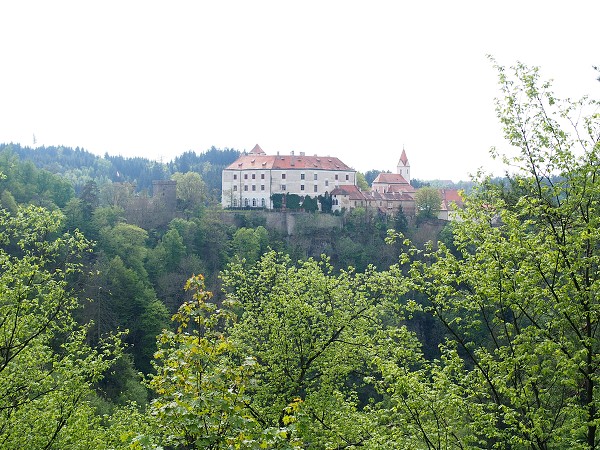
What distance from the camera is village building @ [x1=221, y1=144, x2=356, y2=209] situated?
8000cm

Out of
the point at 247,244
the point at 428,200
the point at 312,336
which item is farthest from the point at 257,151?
the point at 312,336

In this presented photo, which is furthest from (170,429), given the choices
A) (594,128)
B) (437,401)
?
(594,128)

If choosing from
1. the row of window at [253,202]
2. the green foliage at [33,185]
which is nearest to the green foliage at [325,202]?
the row of window at [253,202]

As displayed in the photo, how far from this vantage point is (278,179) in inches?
3162

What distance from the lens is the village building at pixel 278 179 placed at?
262 feet

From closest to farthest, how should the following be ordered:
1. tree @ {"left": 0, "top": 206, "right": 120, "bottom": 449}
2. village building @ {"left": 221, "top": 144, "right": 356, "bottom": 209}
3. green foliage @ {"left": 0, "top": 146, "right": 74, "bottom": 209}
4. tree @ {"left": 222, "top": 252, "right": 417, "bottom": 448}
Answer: tree @ {"left": 0, "top": 206, "right": 120, "bottom": 449} → tree @ {"left": 222, "top": 252, "right": 417, "bottom": 448} → green foliage @ {"left": 0, "top": 146, "right": 74, "bottom": 209} → village building @ {"left": 221, "top": 144, "right": 356, "bottom": 209}

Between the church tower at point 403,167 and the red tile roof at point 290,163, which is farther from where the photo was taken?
the church tower at point 403,167

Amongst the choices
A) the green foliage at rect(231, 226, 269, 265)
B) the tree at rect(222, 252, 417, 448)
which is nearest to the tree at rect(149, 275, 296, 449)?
the tree at rect(222, 252, 417, 448)

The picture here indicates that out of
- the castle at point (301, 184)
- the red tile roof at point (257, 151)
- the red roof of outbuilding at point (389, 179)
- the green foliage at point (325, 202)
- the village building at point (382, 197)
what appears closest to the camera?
the green foliage at point (325, 202)

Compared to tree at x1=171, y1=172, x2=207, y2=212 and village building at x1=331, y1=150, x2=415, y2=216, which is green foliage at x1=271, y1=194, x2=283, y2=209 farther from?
tree at x1=171, y1=172, x2=207, y2=212

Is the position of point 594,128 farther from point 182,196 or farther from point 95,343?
point 182,196

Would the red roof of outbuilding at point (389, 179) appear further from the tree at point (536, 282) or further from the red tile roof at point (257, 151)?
the tree at point (536, 282)

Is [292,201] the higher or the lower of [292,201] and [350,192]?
the lower

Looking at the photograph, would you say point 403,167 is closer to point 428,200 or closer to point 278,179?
point 428,200
